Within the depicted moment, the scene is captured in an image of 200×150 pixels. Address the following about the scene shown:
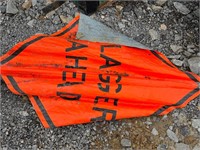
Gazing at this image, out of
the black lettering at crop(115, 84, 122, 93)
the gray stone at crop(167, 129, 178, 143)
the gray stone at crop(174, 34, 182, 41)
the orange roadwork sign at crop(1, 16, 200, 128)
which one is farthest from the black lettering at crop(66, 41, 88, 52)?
the gray stone at crop(167, 129, 178, 143)

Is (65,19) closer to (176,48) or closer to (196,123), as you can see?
(176,48)

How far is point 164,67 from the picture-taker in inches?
104

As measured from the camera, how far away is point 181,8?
3.03 metres

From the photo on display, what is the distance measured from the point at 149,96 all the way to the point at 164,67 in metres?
0.25

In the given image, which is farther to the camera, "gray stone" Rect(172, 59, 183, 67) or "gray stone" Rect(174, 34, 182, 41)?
"gray stone" Rect(174, 34, 182, 41)

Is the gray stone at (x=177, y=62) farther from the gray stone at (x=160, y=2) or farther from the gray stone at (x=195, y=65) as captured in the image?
the gray stone at (x=160, y=2)

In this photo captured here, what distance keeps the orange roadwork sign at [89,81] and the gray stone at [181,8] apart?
1.94 feet

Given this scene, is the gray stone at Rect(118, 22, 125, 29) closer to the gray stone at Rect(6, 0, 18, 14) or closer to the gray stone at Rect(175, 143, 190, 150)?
the gray stone at Rect(6, 0, 18, 14)

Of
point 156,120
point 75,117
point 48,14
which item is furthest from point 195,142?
point 48,14

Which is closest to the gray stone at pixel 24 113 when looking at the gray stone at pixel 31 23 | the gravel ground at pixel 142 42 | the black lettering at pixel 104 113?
the gravel ground at pixel 142 42

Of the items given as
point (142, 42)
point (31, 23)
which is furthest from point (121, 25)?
point (31, 23)

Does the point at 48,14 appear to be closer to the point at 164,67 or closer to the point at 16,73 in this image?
the point at 16,73

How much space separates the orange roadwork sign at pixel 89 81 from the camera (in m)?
2.52

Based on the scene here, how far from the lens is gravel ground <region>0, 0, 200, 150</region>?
8.02 feet
